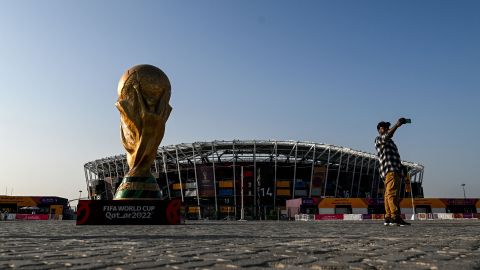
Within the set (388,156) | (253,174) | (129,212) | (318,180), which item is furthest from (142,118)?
(318,180)

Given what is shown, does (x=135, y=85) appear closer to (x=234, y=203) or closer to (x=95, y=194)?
(x=234, y=203)

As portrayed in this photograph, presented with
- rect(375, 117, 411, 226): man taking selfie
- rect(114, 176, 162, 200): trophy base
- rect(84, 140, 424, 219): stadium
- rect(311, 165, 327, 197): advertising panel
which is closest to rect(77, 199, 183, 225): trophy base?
rect(114, 176, 162, 200): trophy base

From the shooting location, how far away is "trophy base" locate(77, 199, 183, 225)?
19.6 meters

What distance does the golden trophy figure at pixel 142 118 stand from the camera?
2322cm

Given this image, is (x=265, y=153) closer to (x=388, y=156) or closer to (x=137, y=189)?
(x=137, y=189)

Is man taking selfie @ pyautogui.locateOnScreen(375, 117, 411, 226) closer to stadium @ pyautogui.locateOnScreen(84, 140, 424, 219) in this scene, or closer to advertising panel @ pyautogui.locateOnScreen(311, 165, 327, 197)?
stadium @ pyautogui.locateOnScreen(84, 140, 424, 219)

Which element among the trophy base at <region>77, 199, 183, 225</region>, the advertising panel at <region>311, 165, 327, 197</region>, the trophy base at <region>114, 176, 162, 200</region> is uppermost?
the advertising panel at <region>311, 165, 327, 197</region>

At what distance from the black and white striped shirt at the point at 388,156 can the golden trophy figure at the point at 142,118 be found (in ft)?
46.5

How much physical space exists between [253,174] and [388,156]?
5709cm

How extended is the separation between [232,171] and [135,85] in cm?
4819

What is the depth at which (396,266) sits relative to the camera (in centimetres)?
336

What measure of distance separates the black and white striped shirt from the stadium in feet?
175

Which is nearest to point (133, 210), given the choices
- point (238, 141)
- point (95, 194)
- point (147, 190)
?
point (147, 190)

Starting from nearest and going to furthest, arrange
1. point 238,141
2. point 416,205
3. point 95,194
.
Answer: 1. point 416,205
2. point 238,141
3. point 95,194
